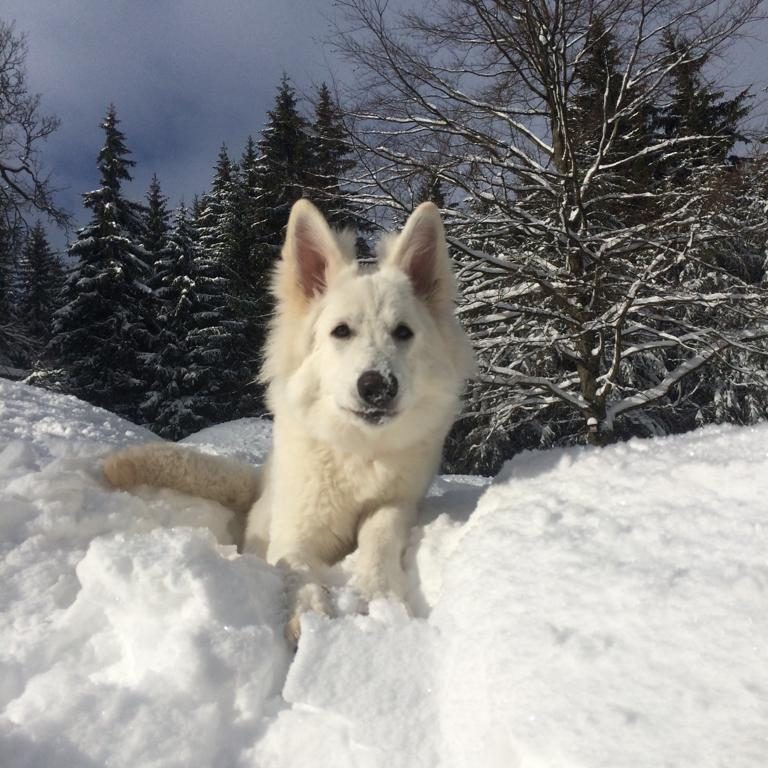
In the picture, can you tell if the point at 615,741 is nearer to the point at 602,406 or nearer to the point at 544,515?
the point at 544,515

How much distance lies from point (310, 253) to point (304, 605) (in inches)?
83.1

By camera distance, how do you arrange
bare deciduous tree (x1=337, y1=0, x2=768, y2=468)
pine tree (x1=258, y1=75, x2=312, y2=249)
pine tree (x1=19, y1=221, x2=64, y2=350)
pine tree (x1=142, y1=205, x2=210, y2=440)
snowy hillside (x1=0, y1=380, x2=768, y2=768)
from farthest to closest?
pine tree (x1=19, y1=221, x2=64, y2=350) < pine tree (x1=142, y1=205, x2=210, y2=440) < pine tree (x1=258, y1=75, x2=312, y2=249) < bare deciduous tree (x1=337, y1=0, x2=768, y2=468) < snowy hillside (x1=0, y1=380, x2=768, y2=768)

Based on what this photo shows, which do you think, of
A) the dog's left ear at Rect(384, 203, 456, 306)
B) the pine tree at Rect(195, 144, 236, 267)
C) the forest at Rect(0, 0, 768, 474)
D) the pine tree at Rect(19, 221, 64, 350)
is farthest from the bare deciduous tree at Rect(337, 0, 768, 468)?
the pine tree at Rect(19, 221, 64, 350)

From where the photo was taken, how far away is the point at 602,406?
7852mm

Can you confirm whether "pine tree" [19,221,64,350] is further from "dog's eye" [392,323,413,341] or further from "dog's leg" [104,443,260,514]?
"dog's eye" [392,323,413,341]

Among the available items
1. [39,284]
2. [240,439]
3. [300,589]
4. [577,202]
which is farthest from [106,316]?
[300,589]

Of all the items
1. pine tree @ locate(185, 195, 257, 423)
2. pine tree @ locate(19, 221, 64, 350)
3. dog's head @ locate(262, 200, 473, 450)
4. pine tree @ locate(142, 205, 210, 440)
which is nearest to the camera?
dog's head @ locate(262, 200, 473, 450)

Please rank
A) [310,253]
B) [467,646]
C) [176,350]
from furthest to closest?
1. [176,350]
2. [310,253]
3. [467,646]

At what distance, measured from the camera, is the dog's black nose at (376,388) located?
2.74m

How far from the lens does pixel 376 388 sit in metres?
2.74

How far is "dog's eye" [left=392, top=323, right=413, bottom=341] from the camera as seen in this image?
3.07 m

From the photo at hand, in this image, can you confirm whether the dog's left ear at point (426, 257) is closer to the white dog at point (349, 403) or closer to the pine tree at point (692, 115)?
the white dog at point (349, 403)

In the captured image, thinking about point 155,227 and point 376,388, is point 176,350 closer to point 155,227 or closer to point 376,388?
point 155,227

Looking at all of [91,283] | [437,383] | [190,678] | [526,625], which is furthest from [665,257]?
[91,283]
